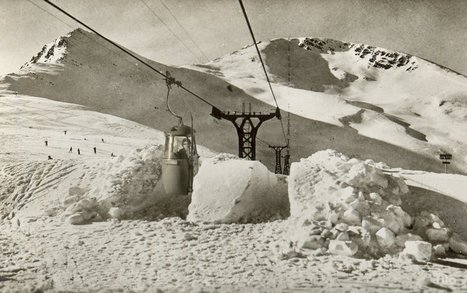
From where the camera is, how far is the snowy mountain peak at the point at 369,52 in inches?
5837

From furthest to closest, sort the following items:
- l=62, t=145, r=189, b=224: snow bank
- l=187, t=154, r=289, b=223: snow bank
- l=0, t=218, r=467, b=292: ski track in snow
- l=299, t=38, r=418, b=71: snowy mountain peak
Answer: l=299, t=38, r=418, b=71: snowy mountain peak → l=62, t=145, r=189, b=224: snow bank → l=187, t=154, r=289, b=223: snow bank → l=0, t=218, r=467, b=292: ski track in snow

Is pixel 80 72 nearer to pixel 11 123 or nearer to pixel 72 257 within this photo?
pixel 11 123

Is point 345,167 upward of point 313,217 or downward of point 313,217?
upward

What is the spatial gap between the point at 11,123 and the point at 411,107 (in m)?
74.4

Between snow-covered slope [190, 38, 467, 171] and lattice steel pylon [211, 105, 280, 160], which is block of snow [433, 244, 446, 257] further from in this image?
snow-covered slope [190, 38, 467, 171]

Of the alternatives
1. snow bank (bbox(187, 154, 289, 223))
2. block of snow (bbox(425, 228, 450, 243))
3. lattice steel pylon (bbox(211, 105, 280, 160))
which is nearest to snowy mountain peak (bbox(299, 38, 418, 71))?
lattice steel pylon (bbox(211, 105, 280, 160))

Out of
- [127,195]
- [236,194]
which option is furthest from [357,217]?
[127,195]

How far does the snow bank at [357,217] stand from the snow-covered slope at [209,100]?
27667 millimetres

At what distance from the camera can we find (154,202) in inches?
518

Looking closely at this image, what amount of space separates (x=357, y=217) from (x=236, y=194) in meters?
3.65

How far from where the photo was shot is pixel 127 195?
507 inches

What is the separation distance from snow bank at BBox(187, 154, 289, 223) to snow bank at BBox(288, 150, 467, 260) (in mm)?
1190

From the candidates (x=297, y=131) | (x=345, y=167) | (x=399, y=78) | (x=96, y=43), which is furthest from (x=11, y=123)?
(x=399, y=78)

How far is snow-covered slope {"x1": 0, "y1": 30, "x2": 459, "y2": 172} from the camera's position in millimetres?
47625
